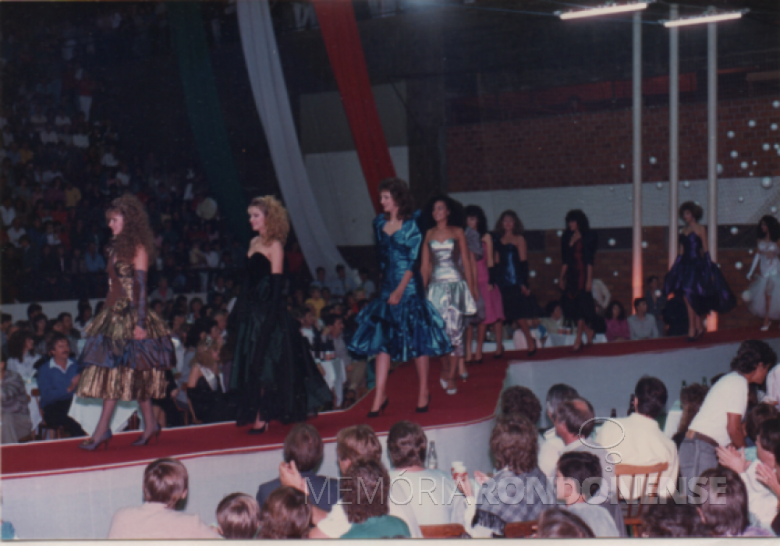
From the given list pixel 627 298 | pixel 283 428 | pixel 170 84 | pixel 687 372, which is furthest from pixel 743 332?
pixel 170 84

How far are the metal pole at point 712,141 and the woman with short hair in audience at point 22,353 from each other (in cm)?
678

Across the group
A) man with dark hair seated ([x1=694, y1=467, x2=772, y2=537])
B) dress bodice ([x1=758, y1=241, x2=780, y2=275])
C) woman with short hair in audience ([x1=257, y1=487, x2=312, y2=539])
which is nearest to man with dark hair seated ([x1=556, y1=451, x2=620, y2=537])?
man with dark hair seated ([x1=694, y1=467, x2=772, y2=537])

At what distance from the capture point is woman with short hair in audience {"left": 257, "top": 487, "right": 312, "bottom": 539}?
2.33 metres

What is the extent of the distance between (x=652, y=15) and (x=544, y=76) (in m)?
1.49

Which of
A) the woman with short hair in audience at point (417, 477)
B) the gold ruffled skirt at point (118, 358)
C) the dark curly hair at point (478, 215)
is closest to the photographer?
the woman with short hair in audience at point (417, 477)

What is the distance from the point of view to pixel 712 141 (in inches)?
352

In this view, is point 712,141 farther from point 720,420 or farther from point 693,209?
point 720,420

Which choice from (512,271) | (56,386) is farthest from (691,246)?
(56,386)

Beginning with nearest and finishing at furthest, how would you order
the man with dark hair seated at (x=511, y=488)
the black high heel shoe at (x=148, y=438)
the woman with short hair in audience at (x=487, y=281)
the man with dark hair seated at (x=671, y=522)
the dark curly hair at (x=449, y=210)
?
the man with dark hair seated at (x=671, y=522) < the man with dark hair seated at (x=511, y=488) < the black high heel shoe at (x=148, y=438) < the dark curly hair at (x=449, y=210) < the woman with short hair in audience at (x=487, y=281)

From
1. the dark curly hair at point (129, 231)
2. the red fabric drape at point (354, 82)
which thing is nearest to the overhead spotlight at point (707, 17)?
the red fabric drape at point (354, 82)

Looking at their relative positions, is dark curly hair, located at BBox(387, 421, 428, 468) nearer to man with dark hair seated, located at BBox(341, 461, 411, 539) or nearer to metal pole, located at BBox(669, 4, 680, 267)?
man with dark hair seated, located at BBox(341, 461, 411, 539)

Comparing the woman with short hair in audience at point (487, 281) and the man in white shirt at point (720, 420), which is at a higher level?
the woman with short hair in audience at point (487, 281)

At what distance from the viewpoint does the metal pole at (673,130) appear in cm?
879

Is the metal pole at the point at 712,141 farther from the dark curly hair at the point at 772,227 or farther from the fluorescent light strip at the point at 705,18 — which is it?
the dark curly hair at the point at 772,227
